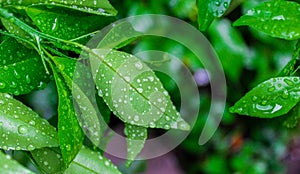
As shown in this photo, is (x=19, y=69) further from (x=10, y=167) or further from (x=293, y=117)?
(x=293, y=117)

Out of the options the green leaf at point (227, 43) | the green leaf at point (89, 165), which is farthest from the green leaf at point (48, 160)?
the green leaf at point (227, 43)

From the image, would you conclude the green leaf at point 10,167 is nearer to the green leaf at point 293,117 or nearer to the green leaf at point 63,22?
the green leaf at point 63,22

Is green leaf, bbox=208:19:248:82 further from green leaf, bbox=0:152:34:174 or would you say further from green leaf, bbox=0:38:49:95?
green leaf, bbox=0:152:34:174

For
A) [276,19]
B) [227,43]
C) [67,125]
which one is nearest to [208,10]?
[276,19]

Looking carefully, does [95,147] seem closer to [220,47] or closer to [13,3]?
[13,3]

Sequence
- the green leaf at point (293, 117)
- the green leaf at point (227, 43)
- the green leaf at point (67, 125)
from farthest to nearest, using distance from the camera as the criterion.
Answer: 1. the green leaf at point (227, 43)
2. the green leaf at point (293, 117)
3. the green leaf at point (67, 125)
